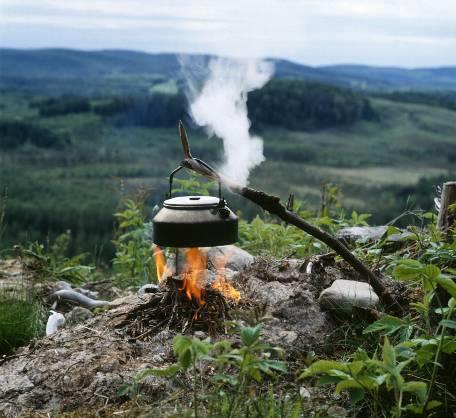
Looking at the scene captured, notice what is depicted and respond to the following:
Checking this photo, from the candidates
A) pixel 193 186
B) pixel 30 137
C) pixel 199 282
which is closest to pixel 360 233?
pixel 193 186

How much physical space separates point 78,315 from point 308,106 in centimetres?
3485

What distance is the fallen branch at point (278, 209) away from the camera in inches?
178

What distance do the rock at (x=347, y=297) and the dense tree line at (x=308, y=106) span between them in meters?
18.6

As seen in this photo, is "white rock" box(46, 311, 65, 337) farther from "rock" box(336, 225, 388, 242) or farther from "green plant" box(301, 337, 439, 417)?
"green plant" box(301, 337, 439, 417)

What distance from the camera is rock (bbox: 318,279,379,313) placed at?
15.3ft

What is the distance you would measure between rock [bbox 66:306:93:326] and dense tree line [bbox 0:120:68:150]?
66624 mm

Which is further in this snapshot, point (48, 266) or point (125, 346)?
point (48, 266)

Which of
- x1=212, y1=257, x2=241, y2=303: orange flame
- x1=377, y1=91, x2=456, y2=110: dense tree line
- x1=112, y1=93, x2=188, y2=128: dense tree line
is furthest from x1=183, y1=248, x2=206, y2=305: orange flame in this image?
x1=377, y1=91, x2=456, y2=110: dense tree line

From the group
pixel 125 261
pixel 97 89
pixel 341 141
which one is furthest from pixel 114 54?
pixel 125 261

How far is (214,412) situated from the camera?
3.53m

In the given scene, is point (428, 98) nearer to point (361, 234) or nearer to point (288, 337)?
point (361, 234)

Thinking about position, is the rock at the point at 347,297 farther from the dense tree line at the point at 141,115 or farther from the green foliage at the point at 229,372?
the dense tree line at the point at 141,115

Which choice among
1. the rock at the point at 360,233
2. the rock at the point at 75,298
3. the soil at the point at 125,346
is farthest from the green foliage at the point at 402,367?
the rock at the point at 75,298

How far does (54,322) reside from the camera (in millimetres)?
5695
